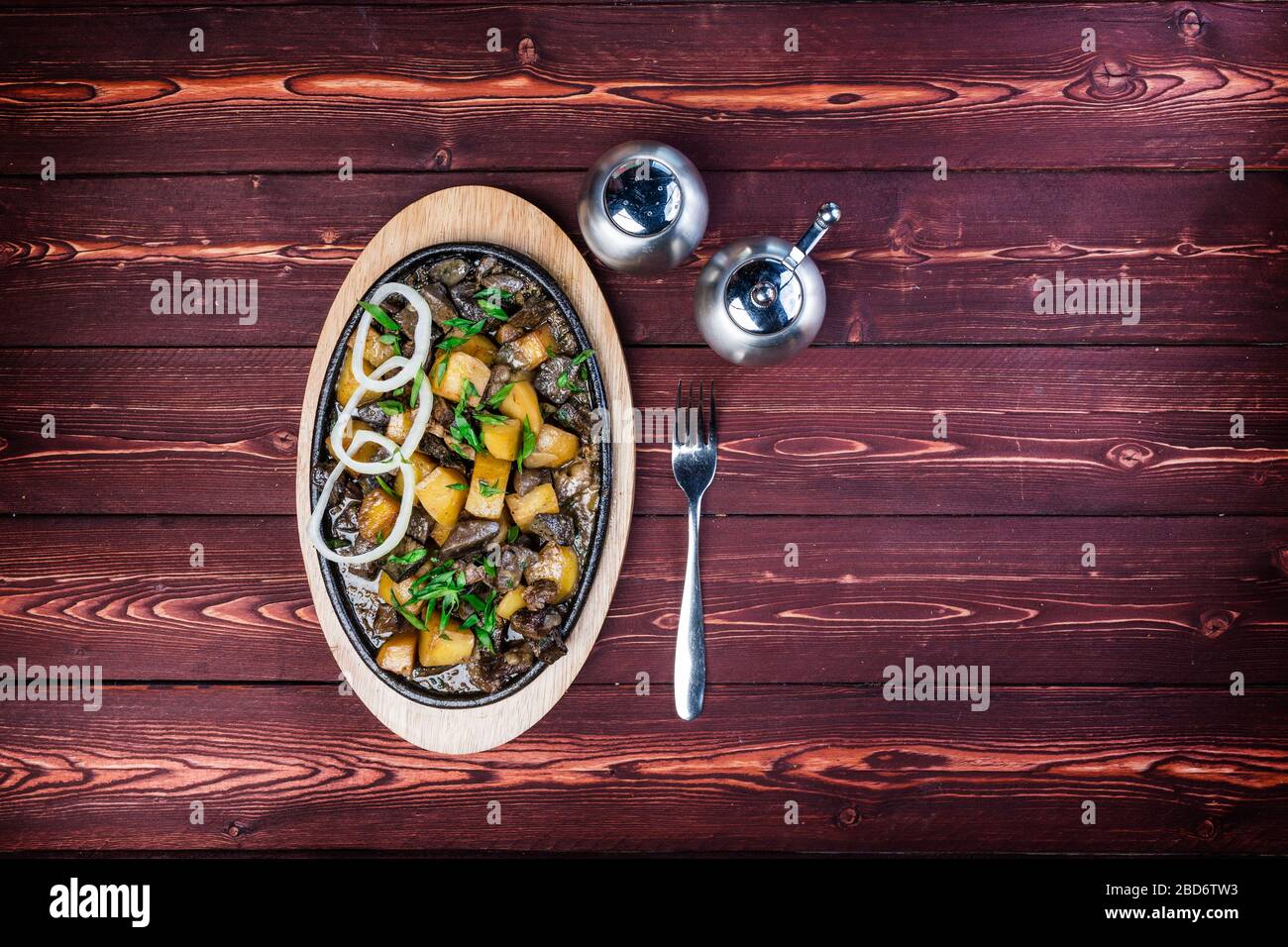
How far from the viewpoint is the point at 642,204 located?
155 centimetres

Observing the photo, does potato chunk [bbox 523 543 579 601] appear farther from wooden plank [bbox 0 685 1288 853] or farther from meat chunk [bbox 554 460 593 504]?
wooden plank [bbox 0 685 1288 853]

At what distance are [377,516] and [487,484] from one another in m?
0.25

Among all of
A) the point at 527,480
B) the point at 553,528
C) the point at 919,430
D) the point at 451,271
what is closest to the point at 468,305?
the point at 451,271

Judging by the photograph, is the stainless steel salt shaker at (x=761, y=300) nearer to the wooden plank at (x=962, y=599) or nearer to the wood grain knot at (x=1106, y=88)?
the wooden plank at (x=962, y=599)

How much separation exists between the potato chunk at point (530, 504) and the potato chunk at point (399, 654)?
1.12 feet

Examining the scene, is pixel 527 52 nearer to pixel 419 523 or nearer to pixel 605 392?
pixel 605 392

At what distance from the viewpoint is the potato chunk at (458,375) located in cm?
162

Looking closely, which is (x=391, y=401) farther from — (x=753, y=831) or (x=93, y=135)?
(x=753, y=831)

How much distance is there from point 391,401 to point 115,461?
2.50 ft

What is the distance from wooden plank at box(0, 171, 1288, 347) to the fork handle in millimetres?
473

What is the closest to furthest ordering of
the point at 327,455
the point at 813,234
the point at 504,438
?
the point at 813,234 < the point at 504,438 < the point at 327,455

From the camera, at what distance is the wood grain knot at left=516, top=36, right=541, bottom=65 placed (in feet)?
5.89
